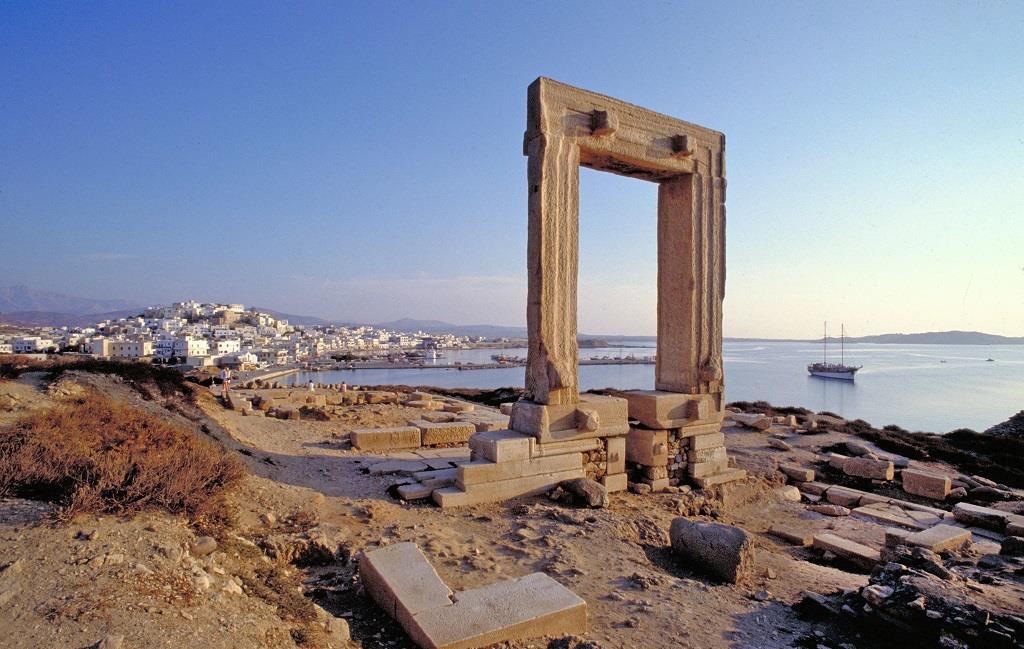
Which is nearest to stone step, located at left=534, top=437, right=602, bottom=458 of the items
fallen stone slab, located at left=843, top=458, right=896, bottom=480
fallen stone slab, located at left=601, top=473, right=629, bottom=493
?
fallen stone slab, located at left=601, top=473, right=629, bottom=493

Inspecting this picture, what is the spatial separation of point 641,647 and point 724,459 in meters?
5.62

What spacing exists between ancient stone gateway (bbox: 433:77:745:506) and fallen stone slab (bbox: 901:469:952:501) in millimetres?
3601

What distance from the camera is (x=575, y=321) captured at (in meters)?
7.16

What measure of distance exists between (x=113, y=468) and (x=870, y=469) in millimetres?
11811

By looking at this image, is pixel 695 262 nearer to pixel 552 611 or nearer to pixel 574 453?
pixel 574 453

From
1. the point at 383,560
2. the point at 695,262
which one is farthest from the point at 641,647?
the point at 695,262

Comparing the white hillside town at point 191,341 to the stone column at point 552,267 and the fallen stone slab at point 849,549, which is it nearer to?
the stone column at point 552,267

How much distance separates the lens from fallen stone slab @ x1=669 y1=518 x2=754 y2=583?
470 centimetres

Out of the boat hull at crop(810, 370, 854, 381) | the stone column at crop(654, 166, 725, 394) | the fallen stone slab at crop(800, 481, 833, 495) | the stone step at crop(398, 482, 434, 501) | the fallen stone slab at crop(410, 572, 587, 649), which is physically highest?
the stone column at crop(654, 166, 725, 394)

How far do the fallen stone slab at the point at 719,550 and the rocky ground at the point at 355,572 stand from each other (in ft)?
0.32

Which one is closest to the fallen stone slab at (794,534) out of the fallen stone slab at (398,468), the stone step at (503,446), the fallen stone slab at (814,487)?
the fallen stone slab at (814,487)

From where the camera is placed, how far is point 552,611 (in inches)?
136

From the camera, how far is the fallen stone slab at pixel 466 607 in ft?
10.5

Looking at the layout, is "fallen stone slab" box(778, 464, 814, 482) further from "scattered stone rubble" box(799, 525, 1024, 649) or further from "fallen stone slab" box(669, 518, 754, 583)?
"fallen stone slab" box(669, 518, 754, 583)
